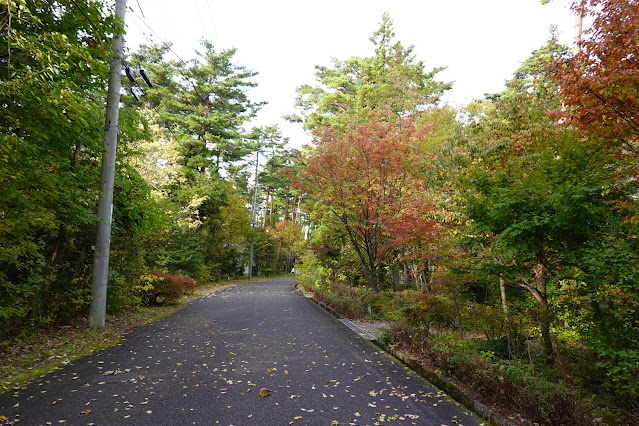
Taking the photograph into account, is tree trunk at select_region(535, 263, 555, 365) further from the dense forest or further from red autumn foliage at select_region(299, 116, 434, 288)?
red autumn foliage at select_region(299, 116, 434, 288)

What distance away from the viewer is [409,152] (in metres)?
10.3

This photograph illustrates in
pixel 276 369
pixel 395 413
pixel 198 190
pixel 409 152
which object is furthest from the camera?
pixel 198 190

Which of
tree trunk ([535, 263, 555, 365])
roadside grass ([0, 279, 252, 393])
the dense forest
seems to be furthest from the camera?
roadside grass ([0, 279, 252, 393])

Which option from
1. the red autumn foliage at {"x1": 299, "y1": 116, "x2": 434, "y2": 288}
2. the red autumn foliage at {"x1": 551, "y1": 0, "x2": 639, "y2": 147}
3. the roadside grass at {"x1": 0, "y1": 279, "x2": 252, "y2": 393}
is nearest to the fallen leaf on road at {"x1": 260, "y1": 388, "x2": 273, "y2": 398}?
the roadside grass at {"x1": 0, "y1": 279, "x2": 252, "y2": 393}

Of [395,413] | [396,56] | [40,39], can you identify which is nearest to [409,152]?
[395,413]

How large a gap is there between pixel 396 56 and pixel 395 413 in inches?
902

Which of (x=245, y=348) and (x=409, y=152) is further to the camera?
(x=409, y=152)

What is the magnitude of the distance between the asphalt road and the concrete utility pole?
1.08 meters

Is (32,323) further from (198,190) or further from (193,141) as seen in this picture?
(193,141)

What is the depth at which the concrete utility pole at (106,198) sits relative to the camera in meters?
7.53

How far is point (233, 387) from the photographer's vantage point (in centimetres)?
450

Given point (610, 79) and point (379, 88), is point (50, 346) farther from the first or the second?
point (379, 88)

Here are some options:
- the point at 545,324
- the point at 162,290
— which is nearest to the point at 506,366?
the point at 545,324

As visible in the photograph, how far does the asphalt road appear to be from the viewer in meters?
3.63
